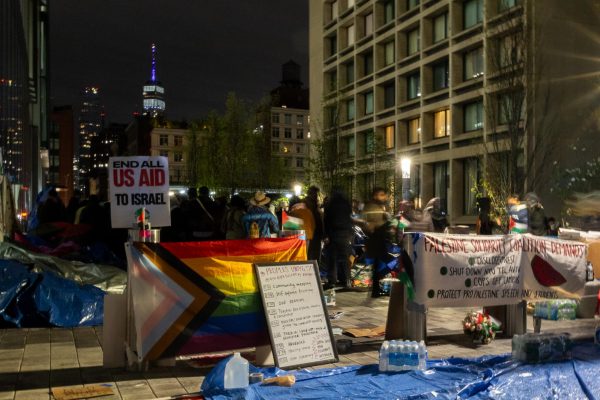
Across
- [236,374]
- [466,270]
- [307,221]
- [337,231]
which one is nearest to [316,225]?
[307,221]

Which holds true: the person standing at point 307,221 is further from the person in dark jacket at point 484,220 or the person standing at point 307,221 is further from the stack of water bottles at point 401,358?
the stack of water bottles at point 401,358

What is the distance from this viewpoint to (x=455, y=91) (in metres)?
39.0

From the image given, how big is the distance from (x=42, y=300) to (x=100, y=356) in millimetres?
2551

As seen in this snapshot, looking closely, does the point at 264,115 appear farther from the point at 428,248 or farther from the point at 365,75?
the point at 428,248

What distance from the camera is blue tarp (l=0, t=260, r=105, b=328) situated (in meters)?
9.45

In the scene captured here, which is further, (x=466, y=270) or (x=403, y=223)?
(x=403, y=223)

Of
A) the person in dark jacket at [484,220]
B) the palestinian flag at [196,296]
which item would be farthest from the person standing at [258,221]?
the person in dark jacket at [484,220]

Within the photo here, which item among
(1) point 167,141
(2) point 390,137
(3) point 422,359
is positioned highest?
(1) point 167,141

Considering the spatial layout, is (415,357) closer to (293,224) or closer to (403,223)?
(403,223)

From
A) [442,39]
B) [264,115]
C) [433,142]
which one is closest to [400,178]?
[433,142]

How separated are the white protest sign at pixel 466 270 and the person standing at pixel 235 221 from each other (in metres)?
5.51

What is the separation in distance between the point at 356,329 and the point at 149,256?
11.7 ft

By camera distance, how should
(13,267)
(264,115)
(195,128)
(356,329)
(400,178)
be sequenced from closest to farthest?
1. (356,329)
2. (13,267)
3. (400,178)
4. (264,115)
5. (195,128)

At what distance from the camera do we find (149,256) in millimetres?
6637
